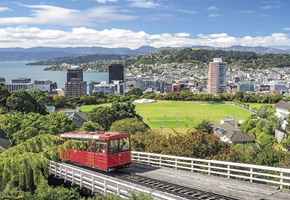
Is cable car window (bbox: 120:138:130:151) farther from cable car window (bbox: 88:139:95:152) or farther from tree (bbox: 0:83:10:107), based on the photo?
tree (bbox: 0:83:10:107)

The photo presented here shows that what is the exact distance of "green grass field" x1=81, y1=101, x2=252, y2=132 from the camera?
73.7m

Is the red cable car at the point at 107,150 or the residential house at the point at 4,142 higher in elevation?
the red cable car at the point at 107,150

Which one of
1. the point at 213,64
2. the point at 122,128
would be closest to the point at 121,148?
the point at 122,128

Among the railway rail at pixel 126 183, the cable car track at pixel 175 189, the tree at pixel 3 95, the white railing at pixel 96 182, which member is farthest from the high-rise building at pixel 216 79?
the cable car track at pixel 175 189

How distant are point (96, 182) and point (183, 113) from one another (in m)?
75.4

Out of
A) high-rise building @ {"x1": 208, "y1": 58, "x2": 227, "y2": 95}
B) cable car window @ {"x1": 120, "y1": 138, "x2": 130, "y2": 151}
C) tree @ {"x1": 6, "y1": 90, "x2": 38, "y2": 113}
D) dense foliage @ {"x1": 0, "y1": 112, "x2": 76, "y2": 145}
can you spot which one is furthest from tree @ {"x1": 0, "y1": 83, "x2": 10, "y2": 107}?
high-rise building @ {"x1": 208, "y1": 58, "x2": 227, "y2": 95}

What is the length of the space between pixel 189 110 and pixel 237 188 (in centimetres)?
8148

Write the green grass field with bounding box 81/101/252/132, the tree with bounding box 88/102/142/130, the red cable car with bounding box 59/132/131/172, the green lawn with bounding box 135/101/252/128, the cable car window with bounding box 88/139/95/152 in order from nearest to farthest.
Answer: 1. the red cable car with bounding box 59/132/131/172
2. the cable car window with bounding box 88/139/95/152
3. the tree with bounding box 88/102/142/130
4. the green grass field with bounding box 81/101/252/132
5. the green lawn with bounding box 135/101/252/128

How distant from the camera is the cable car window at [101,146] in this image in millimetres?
16938

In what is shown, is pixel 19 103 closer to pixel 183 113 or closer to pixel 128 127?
pixel 128 127

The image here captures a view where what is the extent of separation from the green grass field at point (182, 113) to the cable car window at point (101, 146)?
48839mm

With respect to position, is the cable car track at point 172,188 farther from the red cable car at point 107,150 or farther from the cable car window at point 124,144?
the cable car window at point 124,144

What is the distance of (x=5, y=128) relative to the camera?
89.9 ft

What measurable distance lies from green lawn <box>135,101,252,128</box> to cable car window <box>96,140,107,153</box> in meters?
51.4
